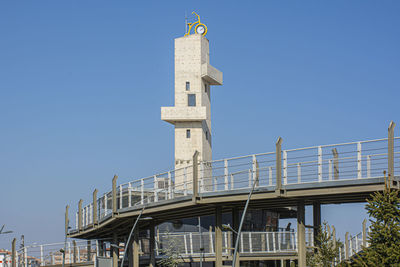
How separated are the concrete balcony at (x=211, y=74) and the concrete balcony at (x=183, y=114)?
3692mm

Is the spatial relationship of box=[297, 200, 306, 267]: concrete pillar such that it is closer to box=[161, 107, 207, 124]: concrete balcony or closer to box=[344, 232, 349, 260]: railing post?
box=[344, 232, 349, 260]: railing post

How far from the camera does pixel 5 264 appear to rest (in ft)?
199

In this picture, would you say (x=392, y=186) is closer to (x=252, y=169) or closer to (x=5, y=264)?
(x=252, y=169)

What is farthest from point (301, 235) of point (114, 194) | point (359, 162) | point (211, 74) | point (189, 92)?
point (211, 74)

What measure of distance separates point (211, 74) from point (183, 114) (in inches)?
215

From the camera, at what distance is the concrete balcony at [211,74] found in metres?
67.6

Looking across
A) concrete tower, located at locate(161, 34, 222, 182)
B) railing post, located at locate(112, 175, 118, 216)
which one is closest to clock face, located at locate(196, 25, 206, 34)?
concrete tower, located at locate(161, 34, 222, 182)

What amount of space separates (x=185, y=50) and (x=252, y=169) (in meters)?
40.5

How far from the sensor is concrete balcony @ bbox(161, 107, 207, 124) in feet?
219

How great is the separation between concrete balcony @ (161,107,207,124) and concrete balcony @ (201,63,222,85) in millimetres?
3692

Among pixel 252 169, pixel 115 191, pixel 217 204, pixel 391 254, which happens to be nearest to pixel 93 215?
pixel 115 191

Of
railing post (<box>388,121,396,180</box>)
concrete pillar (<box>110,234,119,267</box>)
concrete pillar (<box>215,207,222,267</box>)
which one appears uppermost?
railing post (<box>388,121,396,180</box>)

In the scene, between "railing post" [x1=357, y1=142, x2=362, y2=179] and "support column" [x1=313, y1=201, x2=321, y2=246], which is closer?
"railing post" [x1=357, y1=142, x2=362, y2=179]

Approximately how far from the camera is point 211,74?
6881cm
